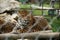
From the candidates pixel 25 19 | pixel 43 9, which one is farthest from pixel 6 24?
pixel 43 9

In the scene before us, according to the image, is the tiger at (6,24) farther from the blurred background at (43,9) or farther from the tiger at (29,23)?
the blurred background at (43,9)

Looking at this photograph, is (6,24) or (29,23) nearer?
(6,24)

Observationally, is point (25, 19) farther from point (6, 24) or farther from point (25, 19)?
point (6, 24)

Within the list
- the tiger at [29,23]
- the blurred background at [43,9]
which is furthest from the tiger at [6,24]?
the blurred background at [43,9]

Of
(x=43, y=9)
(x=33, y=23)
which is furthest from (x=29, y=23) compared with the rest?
(x=43, y=9)

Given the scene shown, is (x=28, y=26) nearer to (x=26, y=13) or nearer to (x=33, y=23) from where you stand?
(x=33, y=23)

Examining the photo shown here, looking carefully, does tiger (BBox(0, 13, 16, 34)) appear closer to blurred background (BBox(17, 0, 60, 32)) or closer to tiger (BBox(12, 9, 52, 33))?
tiger (BBox(12, 9, 52, 33))

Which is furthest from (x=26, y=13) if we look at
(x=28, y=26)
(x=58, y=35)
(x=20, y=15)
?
(x=58, y=35)

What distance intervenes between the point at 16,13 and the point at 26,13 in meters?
0.11

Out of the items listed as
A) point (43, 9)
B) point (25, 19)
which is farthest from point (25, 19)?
point (43, 9)

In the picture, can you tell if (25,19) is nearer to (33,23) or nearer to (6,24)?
(33,23)

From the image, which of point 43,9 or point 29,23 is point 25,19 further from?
point 43,9

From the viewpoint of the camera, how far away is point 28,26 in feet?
3.71

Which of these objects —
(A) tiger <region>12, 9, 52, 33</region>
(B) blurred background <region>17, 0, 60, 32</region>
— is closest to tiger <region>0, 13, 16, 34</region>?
(A) tiger <region>12, 9, 52, 33</region>
